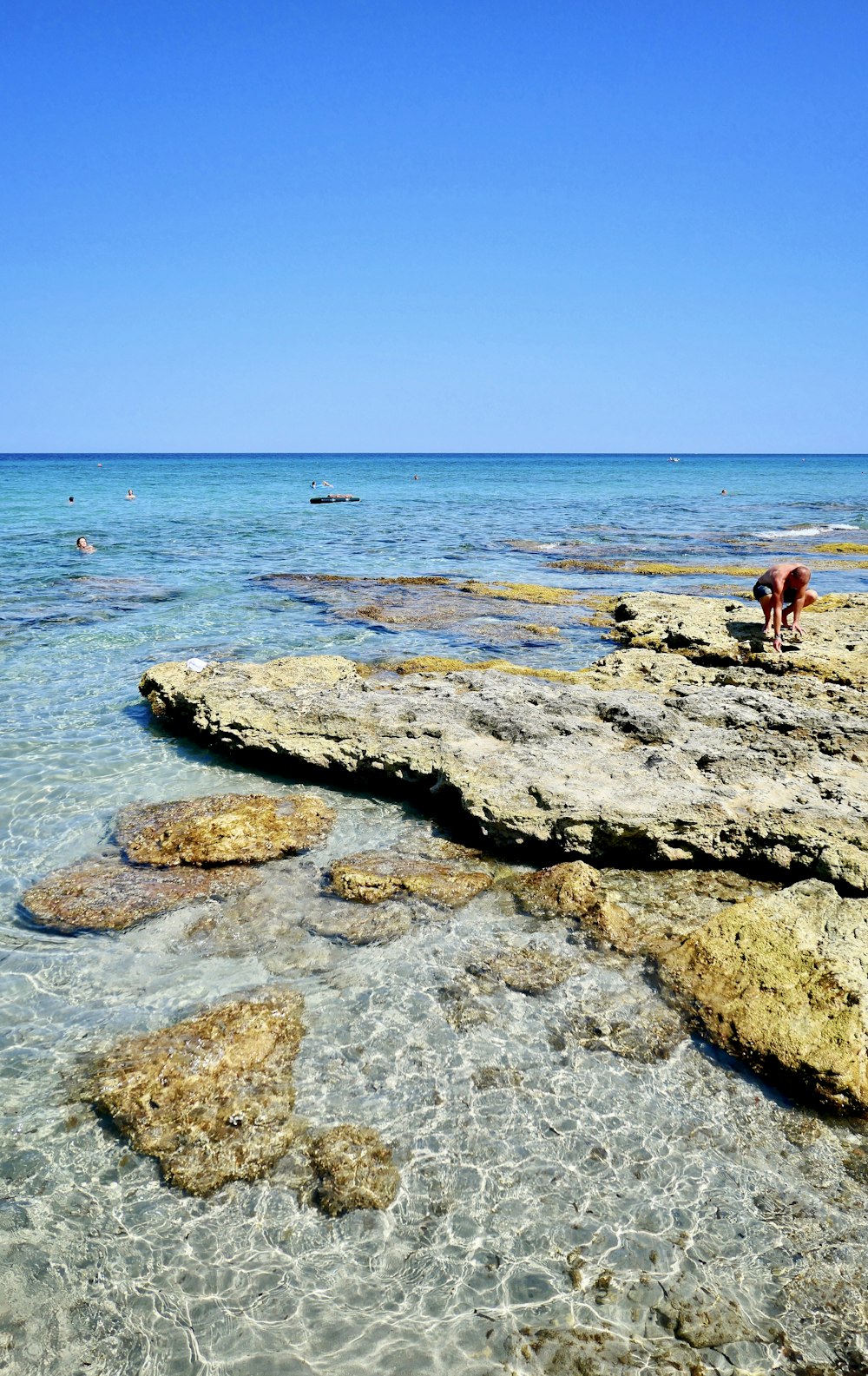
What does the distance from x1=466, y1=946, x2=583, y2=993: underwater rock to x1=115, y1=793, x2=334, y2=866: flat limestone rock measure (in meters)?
2.16

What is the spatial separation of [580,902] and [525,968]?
85cm

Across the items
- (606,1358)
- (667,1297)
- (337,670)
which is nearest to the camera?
(606,1358)

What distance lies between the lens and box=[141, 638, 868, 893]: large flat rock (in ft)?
21.0

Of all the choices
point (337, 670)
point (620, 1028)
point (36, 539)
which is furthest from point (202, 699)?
point (36, 539)

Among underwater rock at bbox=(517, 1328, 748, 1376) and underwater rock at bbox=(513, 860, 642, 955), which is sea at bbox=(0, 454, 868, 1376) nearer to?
underwater rock at bbox=(517, 1328, 748, 1376)

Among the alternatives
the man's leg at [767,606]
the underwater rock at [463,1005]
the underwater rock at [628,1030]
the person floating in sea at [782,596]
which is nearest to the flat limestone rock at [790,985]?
the underwater rock at [628,1030]

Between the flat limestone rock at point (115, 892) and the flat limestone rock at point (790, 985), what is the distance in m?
3.48

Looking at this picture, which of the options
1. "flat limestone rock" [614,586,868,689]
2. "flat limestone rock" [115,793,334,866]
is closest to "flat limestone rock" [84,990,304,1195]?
"flat limestone rock" [115,793,334,866]

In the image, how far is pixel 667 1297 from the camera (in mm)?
3434

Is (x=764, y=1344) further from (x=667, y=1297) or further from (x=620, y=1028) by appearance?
(x=620, y=1028)

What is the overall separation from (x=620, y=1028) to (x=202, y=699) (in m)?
5.99

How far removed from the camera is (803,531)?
34906 mm

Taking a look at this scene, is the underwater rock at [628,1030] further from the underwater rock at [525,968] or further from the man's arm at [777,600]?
the man's arm at [777,600]

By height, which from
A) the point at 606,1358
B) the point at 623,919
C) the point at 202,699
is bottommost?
the point at 606,1358
